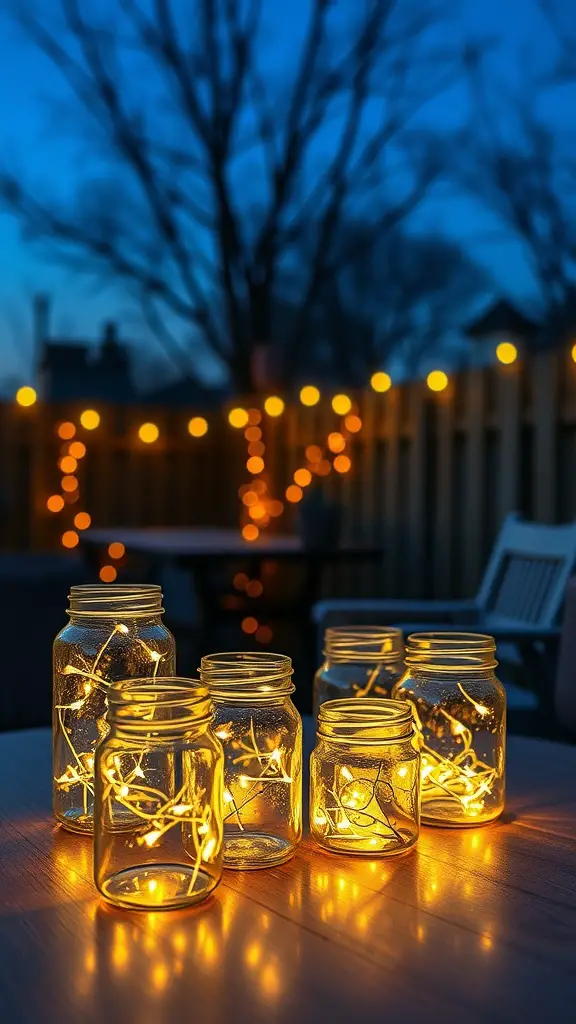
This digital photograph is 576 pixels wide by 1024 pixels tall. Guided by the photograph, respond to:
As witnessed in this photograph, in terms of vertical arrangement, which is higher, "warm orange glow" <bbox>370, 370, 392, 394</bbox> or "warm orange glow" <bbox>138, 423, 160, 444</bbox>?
"warm orange glow" <bbox>370, 370, 392, 394</bbox>

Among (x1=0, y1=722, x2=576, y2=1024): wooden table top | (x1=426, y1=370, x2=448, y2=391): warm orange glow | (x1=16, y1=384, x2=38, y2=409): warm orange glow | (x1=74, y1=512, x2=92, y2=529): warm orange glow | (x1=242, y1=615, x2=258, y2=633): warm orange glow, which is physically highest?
(x1=16, y1=384, x2=38, y2=409): warm orange glow

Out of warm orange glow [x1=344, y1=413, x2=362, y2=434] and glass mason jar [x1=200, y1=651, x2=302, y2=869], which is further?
warm orange glow [x1=344, y1=413, x2=362, y2=434]

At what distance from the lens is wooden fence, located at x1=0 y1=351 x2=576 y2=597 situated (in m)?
4.41

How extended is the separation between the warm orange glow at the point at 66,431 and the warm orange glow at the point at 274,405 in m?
1.47

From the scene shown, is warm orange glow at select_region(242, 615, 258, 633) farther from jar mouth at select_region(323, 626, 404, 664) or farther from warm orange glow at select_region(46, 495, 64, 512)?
jar mouth at select_region(323, 626, 404, 664)

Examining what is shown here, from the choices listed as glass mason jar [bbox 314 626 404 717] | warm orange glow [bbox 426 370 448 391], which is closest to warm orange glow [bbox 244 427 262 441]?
warm orange glow [bbox 426 370 448 391]

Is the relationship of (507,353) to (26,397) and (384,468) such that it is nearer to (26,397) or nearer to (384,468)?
(384,468)

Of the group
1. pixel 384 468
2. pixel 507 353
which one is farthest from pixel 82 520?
pixel 507 353

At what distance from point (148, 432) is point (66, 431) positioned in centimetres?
57

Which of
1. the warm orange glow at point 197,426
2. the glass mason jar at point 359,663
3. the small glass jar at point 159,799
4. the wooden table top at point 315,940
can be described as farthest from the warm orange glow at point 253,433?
the small glass jar at point 159,799

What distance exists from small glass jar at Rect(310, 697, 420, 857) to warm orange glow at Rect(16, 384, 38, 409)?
20.5 feet

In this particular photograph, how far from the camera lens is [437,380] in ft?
16.5

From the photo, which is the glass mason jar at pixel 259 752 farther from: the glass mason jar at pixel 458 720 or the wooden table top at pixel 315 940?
the glass mason jar at pixel 458 720

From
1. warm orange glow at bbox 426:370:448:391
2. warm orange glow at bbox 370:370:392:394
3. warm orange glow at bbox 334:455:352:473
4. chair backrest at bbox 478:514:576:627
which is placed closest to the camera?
chair backrest at bbox 478:514:576:627
